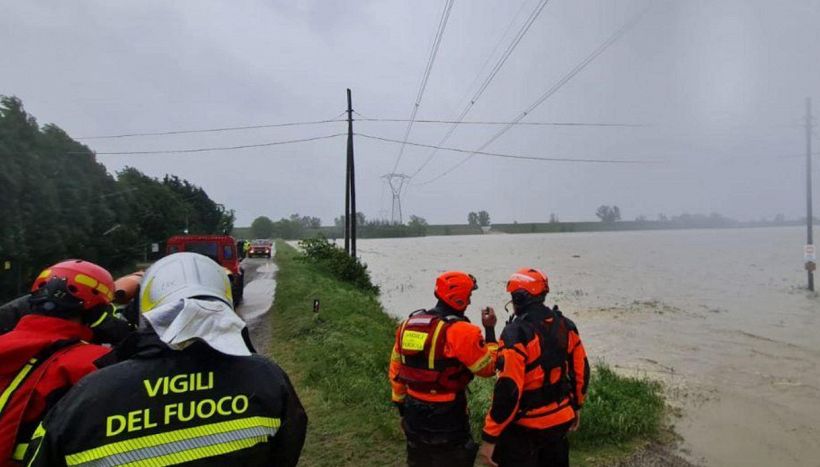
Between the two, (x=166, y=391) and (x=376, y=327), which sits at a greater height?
(x=166, y=391)

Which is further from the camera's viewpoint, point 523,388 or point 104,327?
point 523,388

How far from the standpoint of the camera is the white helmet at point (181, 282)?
172 centimetres

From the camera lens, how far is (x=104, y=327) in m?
2.43

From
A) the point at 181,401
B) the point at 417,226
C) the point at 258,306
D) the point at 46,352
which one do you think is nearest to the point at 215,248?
the point at 258,306

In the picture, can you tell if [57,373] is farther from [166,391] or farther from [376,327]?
[376,327]

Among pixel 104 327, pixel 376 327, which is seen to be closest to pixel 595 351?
pixel 376 327

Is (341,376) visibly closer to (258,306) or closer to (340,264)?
(258,306)

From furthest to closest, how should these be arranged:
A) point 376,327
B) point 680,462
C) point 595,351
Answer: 1. point 595,351
2. point 376,327
3. point 680,462

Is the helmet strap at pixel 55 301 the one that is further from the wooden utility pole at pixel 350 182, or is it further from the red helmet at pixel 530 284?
the wooden utility pole at pixel 350 182

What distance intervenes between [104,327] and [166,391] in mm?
1203

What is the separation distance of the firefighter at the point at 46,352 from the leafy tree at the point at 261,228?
133471 millimetres

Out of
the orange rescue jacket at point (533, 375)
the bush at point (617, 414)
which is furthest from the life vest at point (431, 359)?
the bush at point (617, 414)

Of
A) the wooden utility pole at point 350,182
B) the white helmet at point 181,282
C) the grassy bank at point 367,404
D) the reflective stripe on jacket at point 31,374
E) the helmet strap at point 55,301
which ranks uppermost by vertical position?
the wooden utility pole at point 350,182

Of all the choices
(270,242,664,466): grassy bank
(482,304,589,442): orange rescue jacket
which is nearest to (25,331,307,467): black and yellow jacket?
(482,304,589,442): orange rescue jacket
